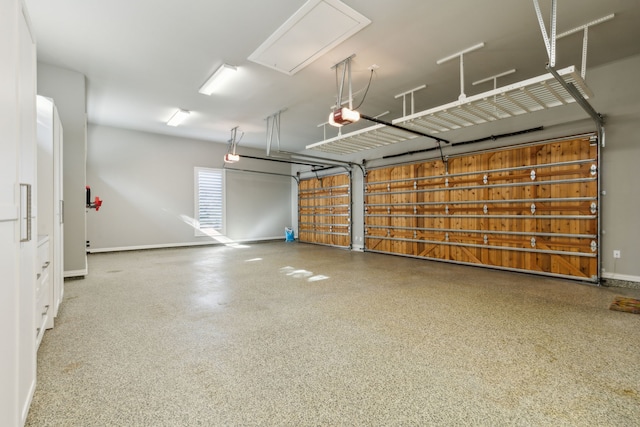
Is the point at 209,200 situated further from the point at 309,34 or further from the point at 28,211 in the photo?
the point at 28,211

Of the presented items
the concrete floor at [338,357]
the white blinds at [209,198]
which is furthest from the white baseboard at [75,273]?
the white blinds at [209,198]

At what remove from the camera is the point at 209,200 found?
32.7 feet

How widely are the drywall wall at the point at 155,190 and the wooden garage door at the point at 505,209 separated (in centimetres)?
522

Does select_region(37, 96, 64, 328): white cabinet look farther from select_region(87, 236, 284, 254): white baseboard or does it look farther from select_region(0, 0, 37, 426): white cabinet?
select_region(87, 236, 284, 254): white baseboard

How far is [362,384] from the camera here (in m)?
2.00

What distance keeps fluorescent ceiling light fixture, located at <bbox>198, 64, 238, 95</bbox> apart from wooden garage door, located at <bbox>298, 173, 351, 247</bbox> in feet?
16.8

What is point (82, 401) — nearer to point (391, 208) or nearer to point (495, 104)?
point (495, 104)

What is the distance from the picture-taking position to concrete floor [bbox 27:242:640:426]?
68.8 inches

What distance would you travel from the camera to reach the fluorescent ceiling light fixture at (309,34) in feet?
10.9

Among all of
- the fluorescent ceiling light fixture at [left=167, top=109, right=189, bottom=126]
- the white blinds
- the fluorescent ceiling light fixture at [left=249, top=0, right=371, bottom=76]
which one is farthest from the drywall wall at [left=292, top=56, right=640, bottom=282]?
the white blinds

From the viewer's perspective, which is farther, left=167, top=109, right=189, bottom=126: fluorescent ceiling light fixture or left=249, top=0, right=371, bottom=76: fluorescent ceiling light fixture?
left=167, top=109, right=189, bottom=126: fluorescent ceiling light fixture

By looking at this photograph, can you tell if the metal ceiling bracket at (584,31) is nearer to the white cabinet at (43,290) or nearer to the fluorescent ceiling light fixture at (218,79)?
the fluorescent ceiling light fixture at (218,79)

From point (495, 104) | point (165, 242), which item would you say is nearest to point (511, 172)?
point (495, 104)

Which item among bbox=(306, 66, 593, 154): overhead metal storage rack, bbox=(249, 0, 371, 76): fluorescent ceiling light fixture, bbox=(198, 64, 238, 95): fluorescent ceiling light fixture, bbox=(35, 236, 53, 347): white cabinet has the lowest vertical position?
bbox=(35, 236, 53, 347): white cabinet
